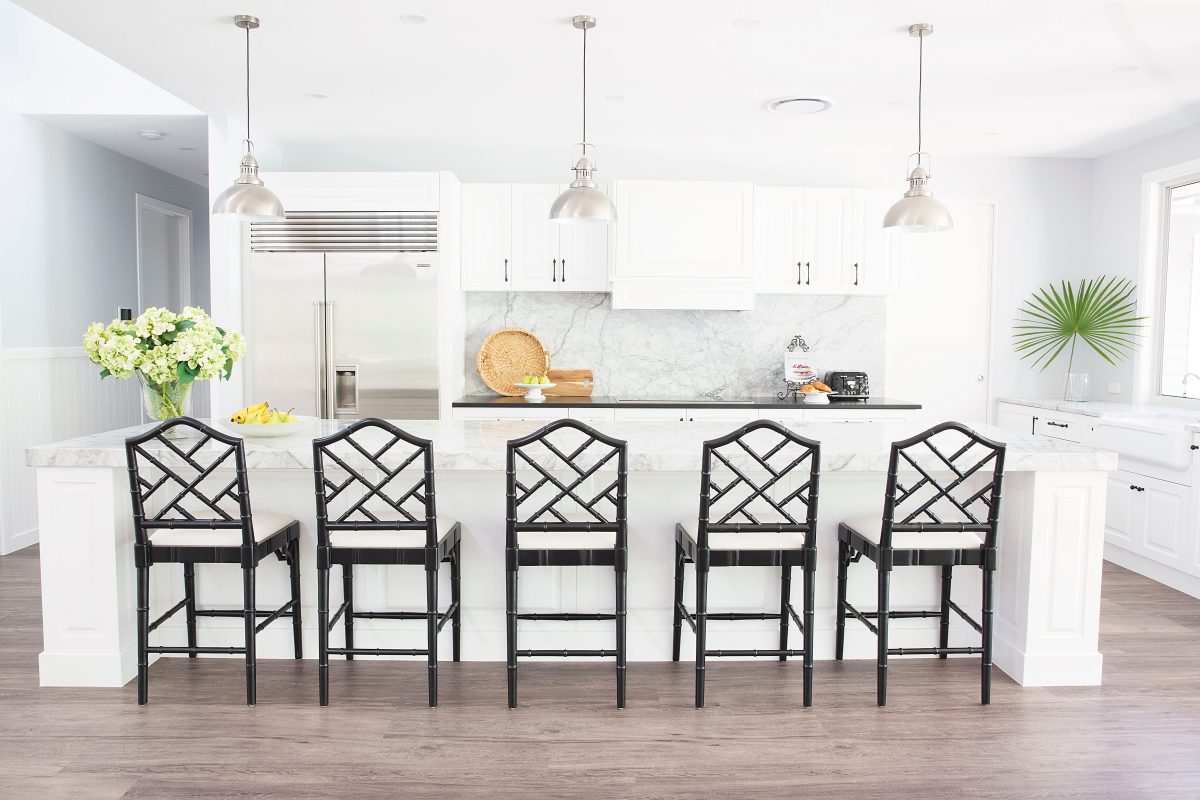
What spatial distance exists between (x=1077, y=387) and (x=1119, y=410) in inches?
20.0

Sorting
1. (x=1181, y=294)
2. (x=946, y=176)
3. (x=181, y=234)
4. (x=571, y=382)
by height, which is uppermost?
(x=946, y=176)

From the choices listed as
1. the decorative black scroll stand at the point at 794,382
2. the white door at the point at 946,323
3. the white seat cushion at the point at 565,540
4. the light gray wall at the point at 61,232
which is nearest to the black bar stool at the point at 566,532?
the white seat cushion at the point at 565,540

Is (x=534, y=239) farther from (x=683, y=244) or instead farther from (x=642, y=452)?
(x=642, y=452)

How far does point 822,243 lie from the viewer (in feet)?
17.6

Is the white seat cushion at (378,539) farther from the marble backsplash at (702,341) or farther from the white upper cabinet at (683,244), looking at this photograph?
the marble backsplash at (702,341)

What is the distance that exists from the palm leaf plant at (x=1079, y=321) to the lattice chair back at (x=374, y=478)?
14.5 feet

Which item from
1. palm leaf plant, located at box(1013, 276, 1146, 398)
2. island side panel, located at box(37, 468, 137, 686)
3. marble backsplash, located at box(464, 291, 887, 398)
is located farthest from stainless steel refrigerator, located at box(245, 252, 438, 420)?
palm leaf plant, located at box(1013, 276, 1146, 398)

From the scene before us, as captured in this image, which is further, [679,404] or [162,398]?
[679,404]

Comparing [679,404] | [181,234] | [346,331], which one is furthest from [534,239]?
[181,234]

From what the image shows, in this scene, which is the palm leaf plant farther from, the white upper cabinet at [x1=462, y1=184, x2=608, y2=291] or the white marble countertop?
the white upper cabinet at [x1=462, y1=184, x2=608, y2=291]

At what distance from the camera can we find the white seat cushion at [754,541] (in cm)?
271

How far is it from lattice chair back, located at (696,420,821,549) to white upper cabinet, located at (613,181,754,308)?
2207 mm

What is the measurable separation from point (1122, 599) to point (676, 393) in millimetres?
2888

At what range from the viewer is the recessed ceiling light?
4363 millimetres
